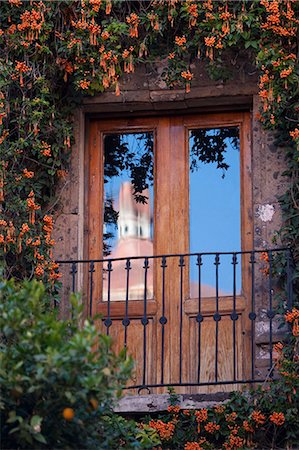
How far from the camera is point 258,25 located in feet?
29.7

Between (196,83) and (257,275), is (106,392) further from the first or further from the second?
(196,83)

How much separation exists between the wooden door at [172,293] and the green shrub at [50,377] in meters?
2.43

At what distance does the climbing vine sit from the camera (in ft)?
29.5

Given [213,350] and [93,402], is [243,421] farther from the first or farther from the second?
[93,402]

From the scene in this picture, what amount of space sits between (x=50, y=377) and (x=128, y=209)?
11.5ft

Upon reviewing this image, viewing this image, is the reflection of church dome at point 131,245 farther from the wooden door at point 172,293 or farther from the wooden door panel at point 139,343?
the wooden door panel at point 139,343

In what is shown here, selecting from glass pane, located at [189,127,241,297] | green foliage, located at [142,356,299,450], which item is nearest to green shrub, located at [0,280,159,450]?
green foliage, located at [142,356,299,450]

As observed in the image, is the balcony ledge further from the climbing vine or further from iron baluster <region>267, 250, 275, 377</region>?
the climbing vine

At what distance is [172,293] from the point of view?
30.2 feet

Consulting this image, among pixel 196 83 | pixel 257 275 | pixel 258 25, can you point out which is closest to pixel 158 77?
pixel 196 83

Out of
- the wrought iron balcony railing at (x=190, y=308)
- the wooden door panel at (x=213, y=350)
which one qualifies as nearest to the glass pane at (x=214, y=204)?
the wrought iron balcony railing at (x=190, y=308)

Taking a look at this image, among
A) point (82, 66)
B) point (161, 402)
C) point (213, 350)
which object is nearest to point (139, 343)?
point (213, 350)

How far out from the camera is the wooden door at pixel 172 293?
8961 mm

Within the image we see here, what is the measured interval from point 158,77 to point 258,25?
2.82ft
